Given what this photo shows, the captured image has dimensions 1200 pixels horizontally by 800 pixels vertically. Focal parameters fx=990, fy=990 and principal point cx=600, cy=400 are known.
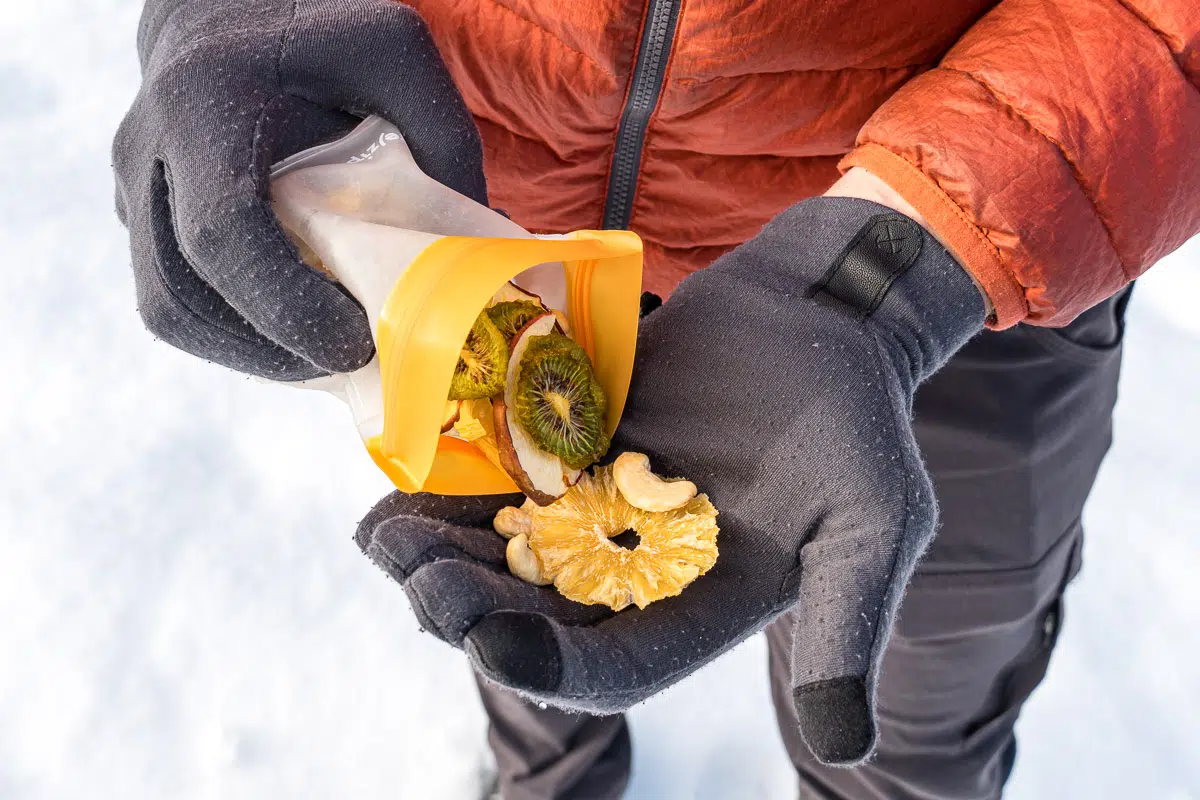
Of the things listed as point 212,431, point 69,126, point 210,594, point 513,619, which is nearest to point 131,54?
point 69,126

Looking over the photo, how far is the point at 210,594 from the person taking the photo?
176cm

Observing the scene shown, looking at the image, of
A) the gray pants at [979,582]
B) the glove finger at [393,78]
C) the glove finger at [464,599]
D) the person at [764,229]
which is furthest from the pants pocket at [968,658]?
the glove finger at [393,78]

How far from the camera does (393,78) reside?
0.88 metres

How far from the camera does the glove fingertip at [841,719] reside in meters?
0.72

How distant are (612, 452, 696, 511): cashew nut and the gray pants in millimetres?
472

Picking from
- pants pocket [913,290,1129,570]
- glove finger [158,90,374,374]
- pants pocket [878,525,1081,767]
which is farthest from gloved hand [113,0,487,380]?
pants pocket [878,525,1081,767]

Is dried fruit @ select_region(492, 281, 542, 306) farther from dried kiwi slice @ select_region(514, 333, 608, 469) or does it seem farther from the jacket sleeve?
the jacket sleeve

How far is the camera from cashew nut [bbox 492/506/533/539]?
Answer: 90 cm

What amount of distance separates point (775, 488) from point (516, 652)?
27 centimetres

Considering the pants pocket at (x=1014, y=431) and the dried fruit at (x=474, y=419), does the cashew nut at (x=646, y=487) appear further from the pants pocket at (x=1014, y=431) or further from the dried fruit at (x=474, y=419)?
the pants pocket at (x=1014, y=431)

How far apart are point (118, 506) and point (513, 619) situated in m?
1.37

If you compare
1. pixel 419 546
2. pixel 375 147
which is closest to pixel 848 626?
pixel 419 546

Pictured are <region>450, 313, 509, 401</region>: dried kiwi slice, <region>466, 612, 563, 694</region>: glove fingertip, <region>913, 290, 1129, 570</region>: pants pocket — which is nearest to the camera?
<region>466, 612, 563, 694</region>: glove fingertip

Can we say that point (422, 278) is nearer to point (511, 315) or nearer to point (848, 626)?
point (511, 315)
